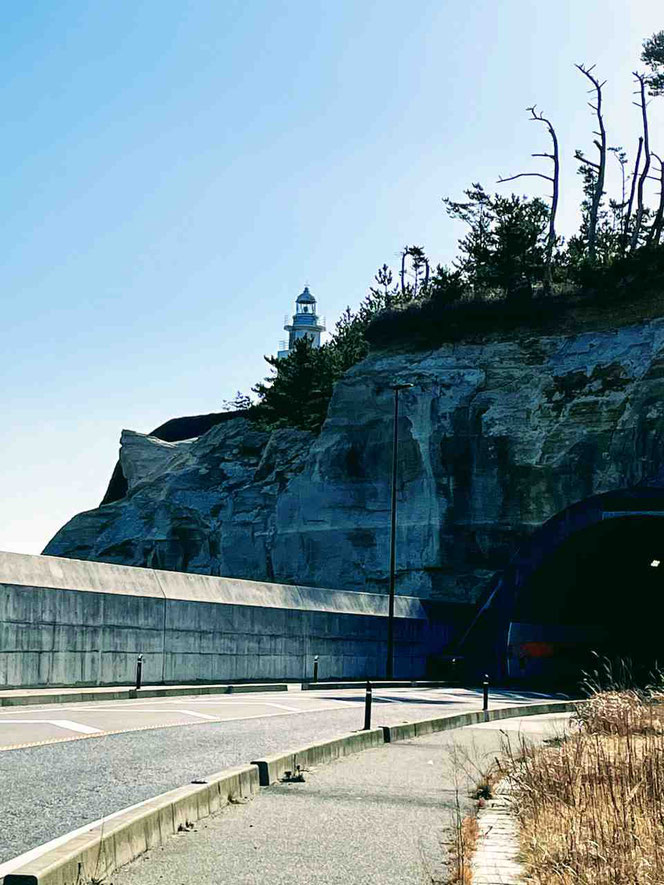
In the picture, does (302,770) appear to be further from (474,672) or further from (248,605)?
(474,672)

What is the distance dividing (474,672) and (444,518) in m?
15.2

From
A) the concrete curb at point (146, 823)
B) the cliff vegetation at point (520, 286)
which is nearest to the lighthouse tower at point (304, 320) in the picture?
the cliff vegetation at point (520, 286)

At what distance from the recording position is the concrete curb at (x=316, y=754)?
1243cm

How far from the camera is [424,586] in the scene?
5944 cm

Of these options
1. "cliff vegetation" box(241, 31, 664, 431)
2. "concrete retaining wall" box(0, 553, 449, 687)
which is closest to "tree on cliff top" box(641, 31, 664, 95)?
"cliff vegetation" box(241, 31, 664, 431)

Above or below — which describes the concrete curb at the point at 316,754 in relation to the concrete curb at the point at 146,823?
below

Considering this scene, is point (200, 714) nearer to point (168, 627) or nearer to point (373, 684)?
point (168, 627)

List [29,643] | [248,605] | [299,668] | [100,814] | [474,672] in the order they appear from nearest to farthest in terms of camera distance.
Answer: [100,814] → [29,643] → [248,605] → [299,668] → [474,672]

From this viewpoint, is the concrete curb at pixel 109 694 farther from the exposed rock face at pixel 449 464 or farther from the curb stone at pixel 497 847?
the exposed rock face at pixel 449 464

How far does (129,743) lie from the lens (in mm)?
15594

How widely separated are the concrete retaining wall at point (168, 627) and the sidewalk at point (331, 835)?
43.2ft

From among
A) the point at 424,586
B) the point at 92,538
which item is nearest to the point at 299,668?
the point at 424,586

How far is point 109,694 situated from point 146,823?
17.7 metres

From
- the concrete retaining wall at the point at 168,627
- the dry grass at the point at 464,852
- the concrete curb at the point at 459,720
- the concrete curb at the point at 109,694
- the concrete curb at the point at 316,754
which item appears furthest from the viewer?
the concrete retaining wall at the point at 168,627
